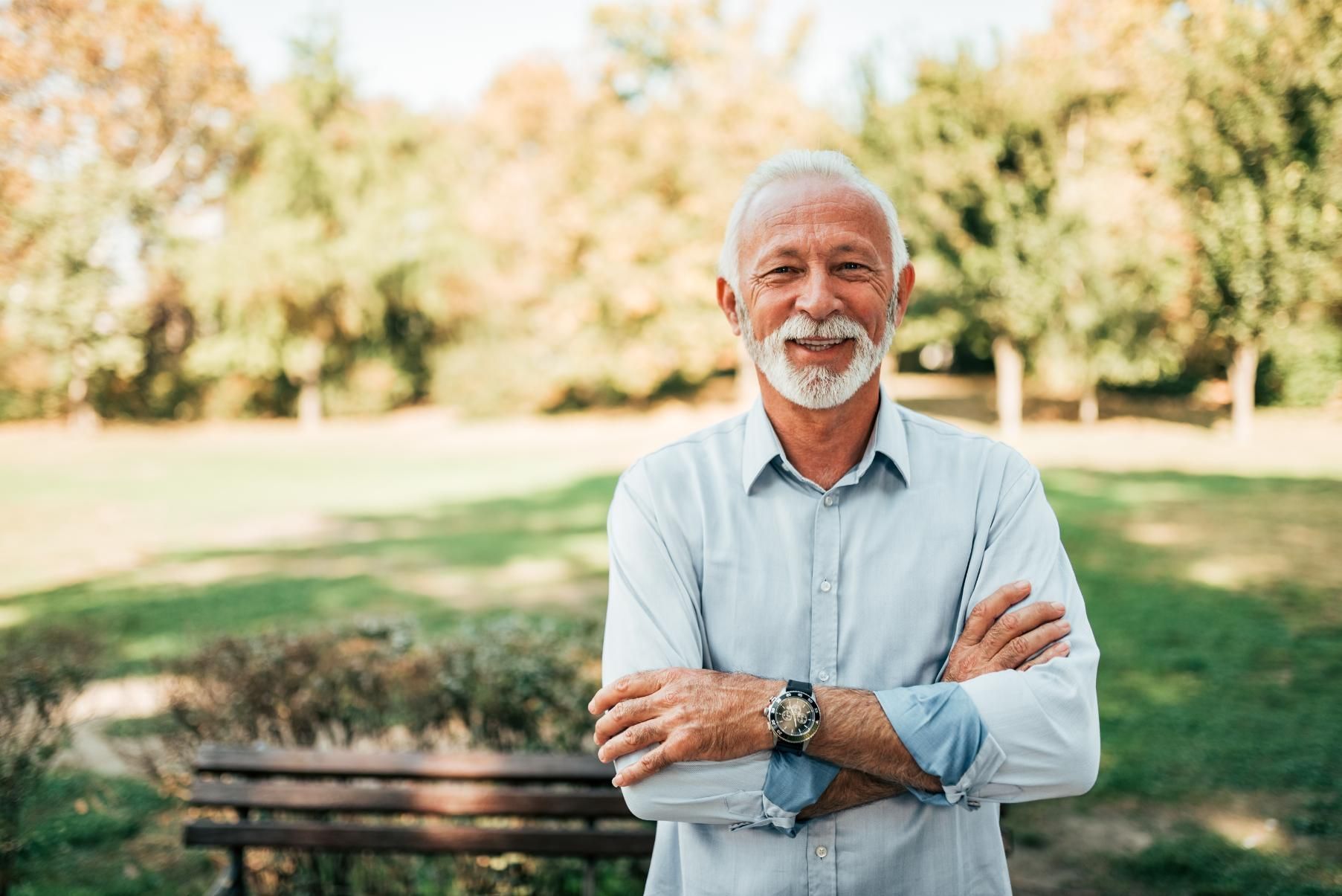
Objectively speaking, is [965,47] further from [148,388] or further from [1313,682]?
[148,388]

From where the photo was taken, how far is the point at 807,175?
2115 mm

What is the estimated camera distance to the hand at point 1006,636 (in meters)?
1.96

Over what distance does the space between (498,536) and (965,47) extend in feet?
48.4

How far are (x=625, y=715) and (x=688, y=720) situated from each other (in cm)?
14

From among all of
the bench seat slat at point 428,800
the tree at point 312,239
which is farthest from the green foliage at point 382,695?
the tree at point 312,239

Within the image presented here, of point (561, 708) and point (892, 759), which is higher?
point (892, 759)

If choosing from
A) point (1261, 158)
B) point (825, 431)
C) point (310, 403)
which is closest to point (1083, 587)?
point (825, 431)

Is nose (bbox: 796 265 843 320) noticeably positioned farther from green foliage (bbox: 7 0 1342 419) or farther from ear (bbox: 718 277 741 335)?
green foliage (bbox: 7 0 1342 419)

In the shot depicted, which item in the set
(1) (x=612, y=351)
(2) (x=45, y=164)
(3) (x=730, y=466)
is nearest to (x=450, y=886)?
(3) (x=730, y=466)

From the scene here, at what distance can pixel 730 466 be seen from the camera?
2.18 m

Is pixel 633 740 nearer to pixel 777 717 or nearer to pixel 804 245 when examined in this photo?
pixel 777 717

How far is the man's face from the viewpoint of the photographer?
2098 millimetres

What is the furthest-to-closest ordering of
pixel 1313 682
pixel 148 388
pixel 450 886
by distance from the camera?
pixel 148 388 → pixel 1313 682 → pixel 450 886

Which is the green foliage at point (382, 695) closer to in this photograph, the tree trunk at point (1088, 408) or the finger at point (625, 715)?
the finger at point (625, 715)
